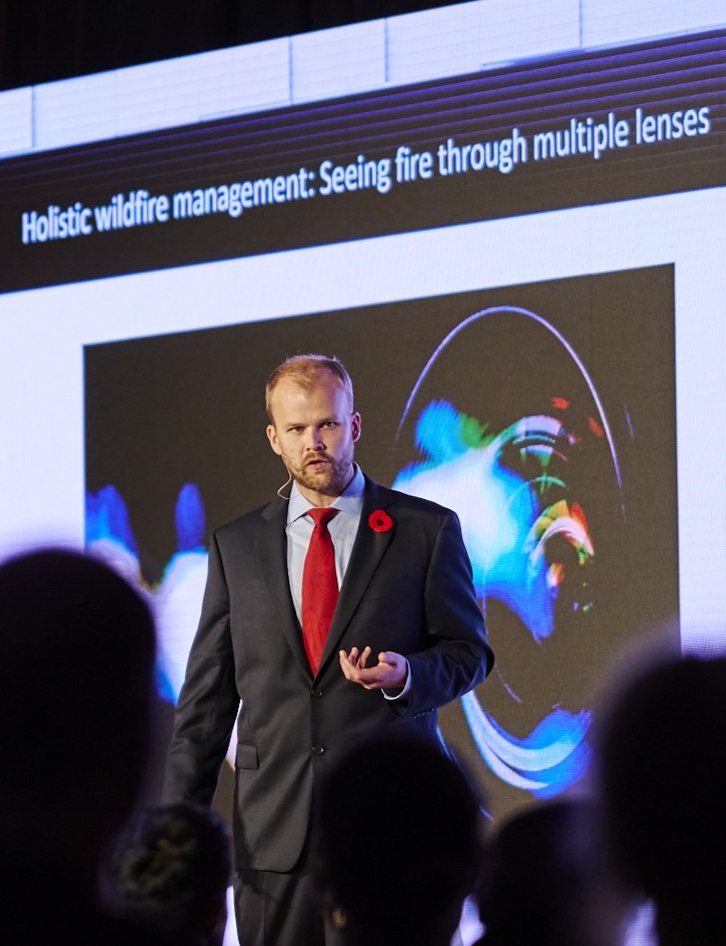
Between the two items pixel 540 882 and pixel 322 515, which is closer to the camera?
pixel 540 882

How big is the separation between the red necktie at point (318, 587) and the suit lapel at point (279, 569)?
2 cm

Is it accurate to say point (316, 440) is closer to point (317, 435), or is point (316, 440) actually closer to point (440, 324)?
point (317, 435)

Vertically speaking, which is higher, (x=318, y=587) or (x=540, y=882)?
(x=318, y=587)

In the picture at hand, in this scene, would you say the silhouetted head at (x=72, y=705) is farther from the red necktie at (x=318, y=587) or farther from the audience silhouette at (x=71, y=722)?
the red necktie at (x=318, y=587)

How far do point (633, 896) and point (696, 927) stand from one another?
6 centimetres

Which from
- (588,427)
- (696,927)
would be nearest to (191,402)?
(588,427)

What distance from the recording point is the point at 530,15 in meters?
3.99

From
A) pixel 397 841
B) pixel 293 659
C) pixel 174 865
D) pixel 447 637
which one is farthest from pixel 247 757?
pixel 397 841

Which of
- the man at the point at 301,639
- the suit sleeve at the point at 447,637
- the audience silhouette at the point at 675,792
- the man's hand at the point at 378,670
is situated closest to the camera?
the audience silhouette at the point at 675,792

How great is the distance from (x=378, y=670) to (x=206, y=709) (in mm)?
549

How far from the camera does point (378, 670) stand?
2523mm

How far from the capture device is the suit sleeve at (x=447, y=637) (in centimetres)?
266

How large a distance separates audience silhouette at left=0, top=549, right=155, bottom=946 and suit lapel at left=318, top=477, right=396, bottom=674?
175 centimetres

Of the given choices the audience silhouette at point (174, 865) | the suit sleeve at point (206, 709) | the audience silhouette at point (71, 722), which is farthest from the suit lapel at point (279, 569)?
the audience silhouette at point (71, 722)
